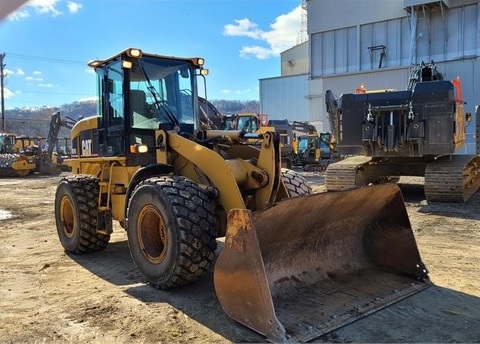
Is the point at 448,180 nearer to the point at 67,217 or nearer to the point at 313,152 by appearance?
the point at 67,217

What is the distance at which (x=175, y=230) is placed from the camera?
160 inches

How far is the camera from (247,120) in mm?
20141

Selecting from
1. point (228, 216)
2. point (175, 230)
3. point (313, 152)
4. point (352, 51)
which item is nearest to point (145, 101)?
point (175, 230)

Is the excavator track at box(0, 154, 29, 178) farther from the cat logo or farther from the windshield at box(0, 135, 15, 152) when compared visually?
the cat logo

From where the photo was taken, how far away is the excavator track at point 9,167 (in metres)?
23.0

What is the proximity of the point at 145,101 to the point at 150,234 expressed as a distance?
1663 mm

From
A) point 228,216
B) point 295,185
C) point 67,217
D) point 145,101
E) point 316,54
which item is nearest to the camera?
point 228,216

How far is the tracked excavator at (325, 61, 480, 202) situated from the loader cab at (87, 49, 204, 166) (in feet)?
13.5

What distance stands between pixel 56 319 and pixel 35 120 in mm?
75007

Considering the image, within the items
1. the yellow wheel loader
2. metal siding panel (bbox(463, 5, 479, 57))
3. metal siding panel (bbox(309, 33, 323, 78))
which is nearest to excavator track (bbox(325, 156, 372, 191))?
the yellow wheel loader

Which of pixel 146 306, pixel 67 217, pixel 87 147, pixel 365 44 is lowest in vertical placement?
pixel 146 306

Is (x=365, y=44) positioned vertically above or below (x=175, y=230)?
above

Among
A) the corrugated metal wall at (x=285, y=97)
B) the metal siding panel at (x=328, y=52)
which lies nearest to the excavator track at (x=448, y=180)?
the metal siding panel at (x=328, y=52)

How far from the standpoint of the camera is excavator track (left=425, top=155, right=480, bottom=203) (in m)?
9.22
